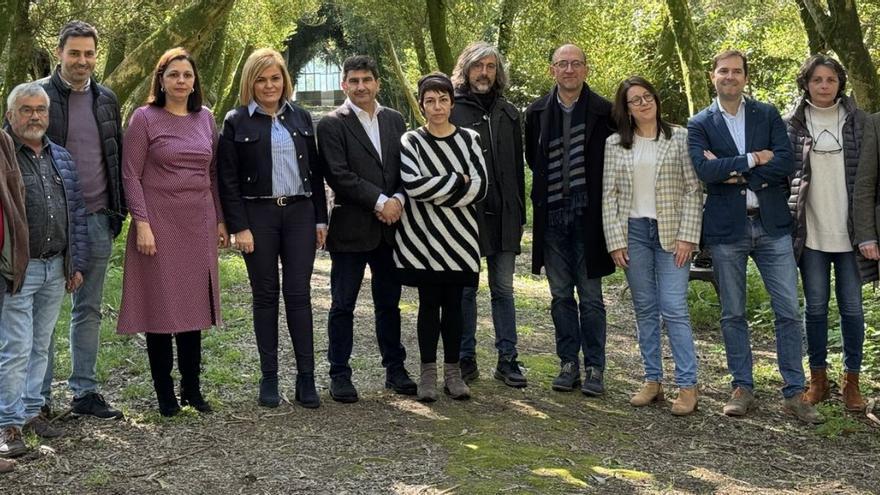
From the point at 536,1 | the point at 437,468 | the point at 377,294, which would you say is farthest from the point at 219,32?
the point at 437,468

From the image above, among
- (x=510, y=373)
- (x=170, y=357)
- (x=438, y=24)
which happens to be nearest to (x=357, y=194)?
(x=170, y=357)

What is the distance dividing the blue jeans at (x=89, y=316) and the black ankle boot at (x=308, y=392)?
1260mm

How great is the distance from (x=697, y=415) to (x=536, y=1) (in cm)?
1222

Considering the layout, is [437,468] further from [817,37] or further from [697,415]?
[817,37]

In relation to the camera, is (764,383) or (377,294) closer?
(377,294)

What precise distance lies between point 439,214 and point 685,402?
2.00m

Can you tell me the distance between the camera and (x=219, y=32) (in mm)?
Result: 18172

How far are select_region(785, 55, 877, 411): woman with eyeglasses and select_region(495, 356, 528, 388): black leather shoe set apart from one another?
6.53 ft

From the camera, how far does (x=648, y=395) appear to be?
6.82m

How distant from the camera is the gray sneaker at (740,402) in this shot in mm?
6664

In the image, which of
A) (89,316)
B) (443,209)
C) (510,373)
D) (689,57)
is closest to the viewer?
(89,316)

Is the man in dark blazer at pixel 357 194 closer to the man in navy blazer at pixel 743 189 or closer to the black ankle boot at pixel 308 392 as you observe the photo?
the black ankle boot at pixel 308 392

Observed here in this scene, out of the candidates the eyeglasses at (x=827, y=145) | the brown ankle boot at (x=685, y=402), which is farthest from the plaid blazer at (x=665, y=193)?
the brown ankle boot at (x=685, y=402)

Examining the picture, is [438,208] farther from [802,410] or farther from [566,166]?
[802,410]
